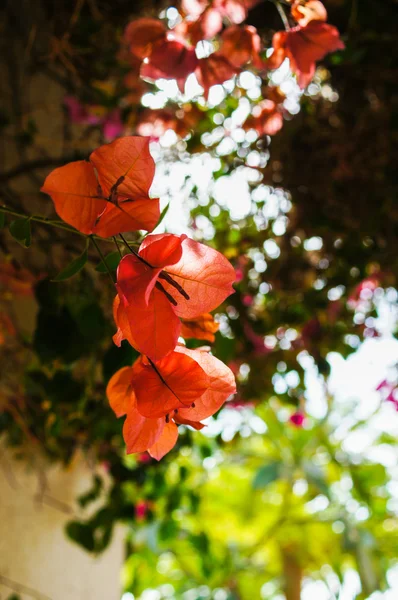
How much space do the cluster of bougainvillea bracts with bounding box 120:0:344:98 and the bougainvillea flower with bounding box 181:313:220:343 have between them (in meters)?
0.30

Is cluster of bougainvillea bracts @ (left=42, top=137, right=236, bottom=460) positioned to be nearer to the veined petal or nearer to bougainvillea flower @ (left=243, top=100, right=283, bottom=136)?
the veined petal

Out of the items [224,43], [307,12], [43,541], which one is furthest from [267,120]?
[43,541]

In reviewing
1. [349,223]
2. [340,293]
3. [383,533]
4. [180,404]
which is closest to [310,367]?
[340,293]

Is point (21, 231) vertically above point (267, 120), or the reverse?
point (21, 231)

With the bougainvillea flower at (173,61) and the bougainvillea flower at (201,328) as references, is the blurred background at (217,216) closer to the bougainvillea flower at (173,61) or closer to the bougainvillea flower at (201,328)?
the bougainvillea flower at (173,61)

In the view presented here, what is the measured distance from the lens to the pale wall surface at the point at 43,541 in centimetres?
112

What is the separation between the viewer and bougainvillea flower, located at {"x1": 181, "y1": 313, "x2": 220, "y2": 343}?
38 centimetres

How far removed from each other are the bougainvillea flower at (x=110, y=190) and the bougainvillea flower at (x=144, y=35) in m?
0.37

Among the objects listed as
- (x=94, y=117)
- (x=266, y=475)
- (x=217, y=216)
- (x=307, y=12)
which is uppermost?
(x=307, y=12)

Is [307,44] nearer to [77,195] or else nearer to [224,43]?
[224,43]

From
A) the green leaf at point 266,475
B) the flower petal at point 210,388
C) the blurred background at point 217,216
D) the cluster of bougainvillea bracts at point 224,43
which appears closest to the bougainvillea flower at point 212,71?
the cluster of bougainvillea bracts at point 224,43

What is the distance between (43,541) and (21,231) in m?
1.05

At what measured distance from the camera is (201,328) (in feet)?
1.26

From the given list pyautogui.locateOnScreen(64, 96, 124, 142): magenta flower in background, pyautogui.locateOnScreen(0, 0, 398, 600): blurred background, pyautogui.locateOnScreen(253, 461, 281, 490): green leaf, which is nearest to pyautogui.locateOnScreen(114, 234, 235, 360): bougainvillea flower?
pyautogui.locateOnScreen(0, 0, 398, 600): blurred background
